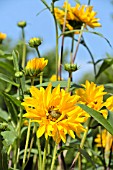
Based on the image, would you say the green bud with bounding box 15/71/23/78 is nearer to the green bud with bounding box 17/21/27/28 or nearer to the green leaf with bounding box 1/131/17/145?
the green leaf with bounding box 1/131/17/145

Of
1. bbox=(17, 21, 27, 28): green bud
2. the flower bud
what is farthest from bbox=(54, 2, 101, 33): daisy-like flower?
the flower bud

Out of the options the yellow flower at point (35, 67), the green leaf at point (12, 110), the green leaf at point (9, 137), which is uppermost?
the yellow flower at point (35, 67)

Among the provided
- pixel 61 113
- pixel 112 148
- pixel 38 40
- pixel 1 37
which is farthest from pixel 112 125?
pixel 1 37

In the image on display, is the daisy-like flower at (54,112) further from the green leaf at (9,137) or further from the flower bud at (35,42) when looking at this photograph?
the flower bud at (35,42)


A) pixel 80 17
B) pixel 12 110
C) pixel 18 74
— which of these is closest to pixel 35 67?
pixel 18 74

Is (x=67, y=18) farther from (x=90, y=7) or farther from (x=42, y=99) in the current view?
(x=42, y=99)

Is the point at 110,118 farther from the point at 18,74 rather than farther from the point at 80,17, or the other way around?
the point at 80,17

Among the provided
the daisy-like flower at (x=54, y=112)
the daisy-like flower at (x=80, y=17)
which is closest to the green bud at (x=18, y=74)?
the daisy-like flower at (x=54, y=112)

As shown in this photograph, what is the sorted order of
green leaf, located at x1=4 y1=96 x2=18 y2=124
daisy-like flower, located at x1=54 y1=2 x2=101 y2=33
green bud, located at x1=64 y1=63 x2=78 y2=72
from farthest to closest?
daisy-like flower, located at x1=54 y1=2 x2=101 y2=33, green leaf, located at x1=4 y1=96 x2=18 y2=124, green bud, located at x1=64 y1=63 x2=78 y2=72

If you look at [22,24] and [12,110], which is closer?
[12,110]
